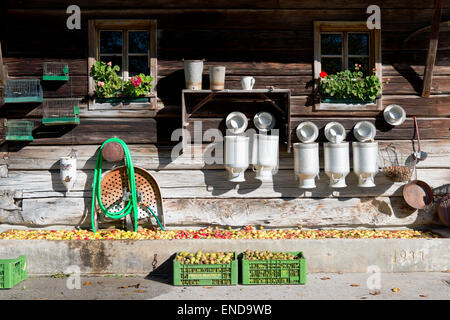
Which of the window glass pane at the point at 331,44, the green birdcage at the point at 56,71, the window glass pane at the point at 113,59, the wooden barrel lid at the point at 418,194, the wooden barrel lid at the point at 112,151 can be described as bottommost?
the wooden barrel lid at the point at 418,194

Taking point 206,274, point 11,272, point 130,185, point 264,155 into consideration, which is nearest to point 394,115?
point 264,155

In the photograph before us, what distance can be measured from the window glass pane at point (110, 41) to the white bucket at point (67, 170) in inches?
61.2

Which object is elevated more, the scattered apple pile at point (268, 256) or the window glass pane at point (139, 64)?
the window glass pane at point (139, 64)

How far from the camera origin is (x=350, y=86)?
6.71 metres

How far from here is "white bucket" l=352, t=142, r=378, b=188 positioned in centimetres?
654

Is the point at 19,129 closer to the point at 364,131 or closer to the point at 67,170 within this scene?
the point at 67,170

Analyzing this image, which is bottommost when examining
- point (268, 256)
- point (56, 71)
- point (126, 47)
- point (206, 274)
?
point (206, 274)

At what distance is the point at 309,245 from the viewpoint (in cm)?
605

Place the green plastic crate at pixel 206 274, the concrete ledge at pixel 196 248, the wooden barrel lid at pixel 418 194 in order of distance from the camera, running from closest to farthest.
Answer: the green plastic crate at pixel 206 274, the concrete ledge at pixel 196 248, the wooden barrel lid at pixel 418 194

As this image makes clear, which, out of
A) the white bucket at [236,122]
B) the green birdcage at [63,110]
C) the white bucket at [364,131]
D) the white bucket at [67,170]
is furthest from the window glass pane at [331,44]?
the white bucket at [67,170]

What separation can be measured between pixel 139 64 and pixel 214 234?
252 centimetres

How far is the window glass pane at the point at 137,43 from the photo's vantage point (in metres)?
6.89

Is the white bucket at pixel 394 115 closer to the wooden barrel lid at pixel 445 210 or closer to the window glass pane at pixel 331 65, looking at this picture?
the window glass pane at pixel 331 65

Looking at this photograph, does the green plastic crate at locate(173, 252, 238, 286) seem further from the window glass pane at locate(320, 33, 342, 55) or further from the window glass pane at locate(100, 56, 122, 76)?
the window glass pane at locate(320, 33, 342, 55)
